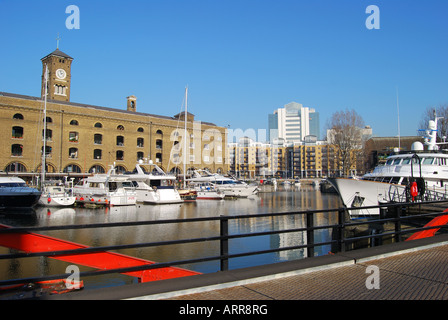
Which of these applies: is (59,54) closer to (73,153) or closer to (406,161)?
(73,153)

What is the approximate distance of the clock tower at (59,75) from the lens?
67.9m

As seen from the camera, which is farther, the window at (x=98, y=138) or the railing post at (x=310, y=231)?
the window at (x=98, y=138)

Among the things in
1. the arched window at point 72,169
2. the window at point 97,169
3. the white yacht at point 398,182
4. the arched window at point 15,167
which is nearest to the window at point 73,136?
the arched window at point 72,169

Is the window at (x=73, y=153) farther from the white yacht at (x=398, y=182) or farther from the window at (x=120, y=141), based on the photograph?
the white yacht at (x=398, y=182)

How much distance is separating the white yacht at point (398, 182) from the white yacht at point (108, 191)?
72.0ft

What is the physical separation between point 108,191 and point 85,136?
89.6 feet

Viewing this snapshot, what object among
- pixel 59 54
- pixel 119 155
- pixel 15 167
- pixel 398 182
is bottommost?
pixel 398 182

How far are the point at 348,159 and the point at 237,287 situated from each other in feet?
193

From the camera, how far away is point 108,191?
3566 centimetres

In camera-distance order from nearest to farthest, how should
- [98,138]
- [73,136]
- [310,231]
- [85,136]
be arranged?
[310,231] → [73,136] → [85,136] → [98,138]

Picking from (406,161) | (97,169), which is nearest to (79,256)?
(406,161)

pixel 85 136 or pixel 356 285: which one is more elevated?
pixel 85 136

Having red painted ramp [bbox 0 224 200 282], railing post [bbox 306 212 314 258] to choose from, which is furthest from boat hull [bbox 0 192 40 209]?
railing post [bbox 306 212 314 258]

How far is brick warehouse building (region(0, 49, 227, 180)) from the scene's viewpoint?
52.3 metres
